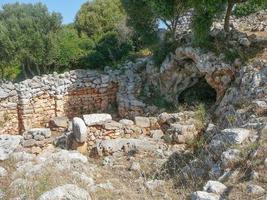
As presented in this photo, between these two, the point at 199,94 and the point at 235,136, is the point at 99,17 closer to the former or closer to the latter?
the point at 199,94

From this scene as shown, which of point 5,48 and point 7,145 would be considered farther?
point 5,48

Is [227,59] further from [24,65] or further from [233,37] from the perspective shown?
[24,65]

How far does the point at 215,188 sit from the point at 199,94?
8661 millimetres

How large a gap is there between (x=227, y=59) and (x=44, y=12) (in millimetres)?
13766

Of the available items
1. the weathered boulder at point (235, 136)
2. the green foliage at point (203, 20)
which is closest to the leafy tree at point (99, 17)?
the green foliage at point (203, 20)

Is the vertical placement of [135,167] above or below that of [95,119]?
below

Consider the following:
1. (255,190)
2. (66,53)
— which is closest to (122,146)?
(255,190)

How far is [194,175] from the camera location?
7.50 meters

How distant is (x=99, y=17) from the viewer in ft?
101

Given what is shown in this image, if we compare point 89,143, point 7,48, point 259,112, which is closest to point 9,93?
point 89,143

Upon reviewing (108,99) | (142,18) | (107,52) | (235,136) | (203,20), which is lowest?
(235,136)

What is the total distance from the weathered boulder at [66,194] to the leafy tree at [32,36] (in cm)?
1524

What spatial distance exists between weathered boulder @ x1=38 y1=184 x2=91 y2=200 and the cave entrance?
8160 mm

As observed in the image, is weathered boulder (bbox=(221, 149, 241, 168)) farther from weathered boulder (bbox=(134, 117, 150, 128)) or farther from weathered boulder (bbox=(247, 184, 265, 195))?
weathered boulder (bbox=(134, 117, 150, 128))
